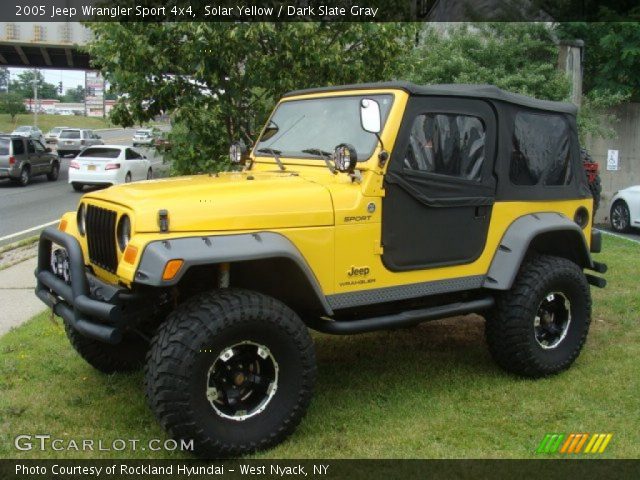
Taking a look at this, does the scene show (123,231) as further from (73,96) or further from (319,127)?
(73,96)

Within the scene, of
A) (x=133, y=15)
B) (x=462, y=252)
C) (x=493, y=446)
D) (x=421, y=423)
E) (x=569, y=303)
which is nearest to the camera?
(x=493, y=446)

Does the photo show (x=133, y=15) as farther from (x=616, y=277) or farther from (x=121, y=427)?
(x=616, y=277)

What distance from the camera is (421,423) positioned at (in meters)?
4.48

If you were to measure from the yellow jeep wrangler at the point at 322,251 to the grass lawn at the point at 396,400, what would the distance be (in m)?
0.27

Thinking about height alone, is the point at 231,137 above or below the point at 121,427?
above

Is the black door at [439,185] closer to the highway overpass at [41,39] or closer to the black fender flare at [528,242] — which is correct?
the black fender flare at [528,242]

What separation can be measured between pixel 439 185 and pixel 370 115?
2.64ft

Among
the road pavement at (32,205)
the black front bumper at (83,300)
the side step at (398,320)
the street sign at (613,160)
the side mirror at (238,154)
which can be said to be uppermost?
the side mirror at (238,154)

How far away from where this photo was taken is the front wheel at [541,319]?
201 inches

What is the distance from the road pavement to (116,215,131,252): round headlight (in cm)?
631

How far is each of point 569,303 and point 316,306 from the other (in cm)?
220

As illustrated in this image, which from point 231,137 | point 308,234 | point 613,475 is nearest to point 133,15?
point 231,137

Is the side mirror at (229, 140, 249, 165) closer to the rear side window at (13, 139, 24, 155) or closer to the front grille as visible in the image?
the front grille

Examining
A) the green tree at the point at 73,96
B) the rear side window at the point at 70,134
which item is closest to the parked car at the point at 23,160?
the rear side window at the point at 70,134
